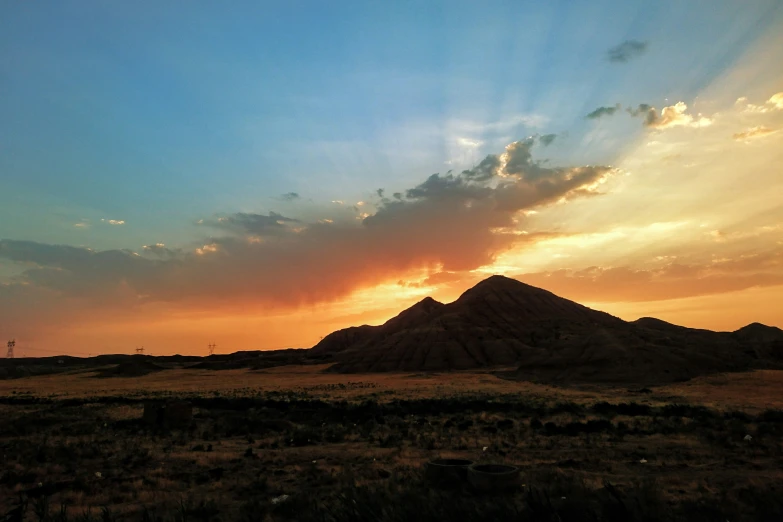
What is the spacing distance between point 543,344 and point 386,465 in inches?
4763

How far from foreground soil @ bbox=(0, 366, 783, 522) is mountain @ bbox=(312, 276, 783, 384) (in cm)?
4852

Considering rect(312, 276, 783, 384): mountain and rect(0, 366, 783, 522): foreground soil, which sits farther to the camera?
rect(312, 276, 783, 384): mountain

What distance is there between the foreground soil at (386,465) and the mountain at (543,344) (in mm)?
48524

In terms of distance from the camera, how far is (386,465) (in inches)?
770

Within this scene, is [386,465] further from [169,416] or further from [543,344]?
[543,344]

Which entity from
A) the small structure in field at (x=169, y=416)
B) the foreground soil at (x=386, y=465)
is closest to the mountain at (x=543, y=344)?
the foreground soil at (x=386, y=465)

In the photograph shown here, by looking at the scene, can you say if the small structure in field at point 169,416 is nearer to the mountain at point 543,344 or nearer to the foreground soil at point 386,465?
the foreground soil at point 386,465

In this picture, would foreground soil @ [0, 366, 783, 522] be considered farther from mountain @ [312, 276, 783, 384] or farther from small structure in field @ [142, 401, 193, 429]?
mountain @ [312, 276, 783, 384]

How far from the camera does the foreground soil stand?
36.9ft

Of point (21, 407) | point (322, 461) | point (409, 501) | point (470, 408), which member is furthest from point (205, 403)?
point (409, 501)

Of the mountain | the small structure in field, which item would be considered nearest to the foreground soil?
the small structure in field

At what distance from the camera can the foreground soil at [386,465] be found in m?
11.2

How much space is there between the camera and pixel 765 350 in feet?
395

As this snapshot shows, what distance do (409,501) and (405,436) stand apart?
15.8 meters
